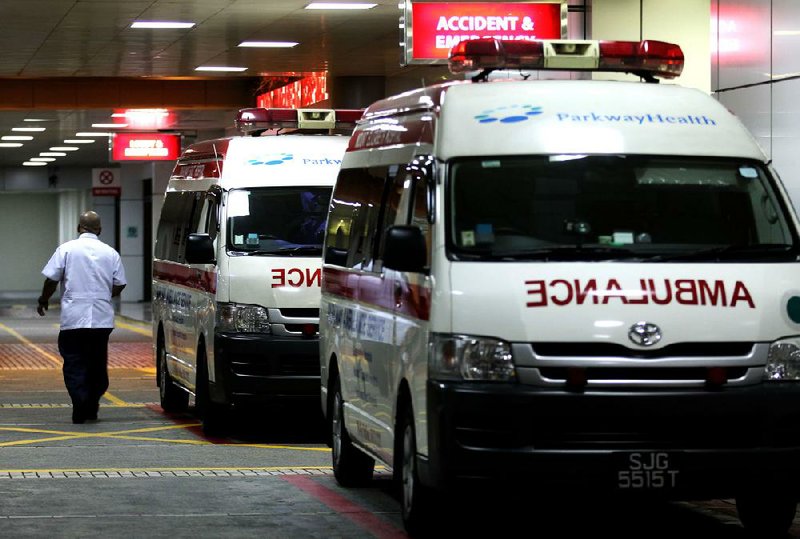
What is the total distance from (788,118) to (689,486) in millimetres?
6812

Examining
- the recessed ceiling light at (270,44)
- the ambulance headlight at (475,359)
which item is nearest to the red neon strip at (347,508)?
the ambulance headlight at (475,359)

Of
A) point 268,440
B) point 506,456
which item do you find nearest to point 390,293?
point 506,456

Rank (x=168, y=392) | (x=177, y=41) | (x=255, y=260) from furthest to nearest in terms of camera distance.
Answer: (x=177, y=41), (x=168, y=392), (x=255, y=260)

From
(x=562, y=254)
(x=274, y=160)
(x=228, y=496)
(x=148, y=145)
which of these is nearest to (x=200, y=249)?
(x=274, y=160)

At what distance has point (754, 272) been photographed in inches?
329

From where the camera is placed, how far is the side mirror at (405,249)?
8.36 meters

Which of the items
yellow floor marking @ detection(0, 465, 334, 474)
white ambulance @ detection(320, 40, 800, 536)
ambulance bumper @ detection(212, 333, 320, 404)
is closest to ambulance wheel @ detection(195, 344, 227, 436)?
ambulance bumper @ detection(212, 333, 320, 404)

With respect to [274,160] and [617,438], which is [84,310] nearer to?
[274,160]

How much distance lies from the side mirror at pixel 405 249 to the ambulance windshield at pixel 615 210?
157 mm

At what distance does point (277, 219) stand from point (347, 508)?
4.54 meters

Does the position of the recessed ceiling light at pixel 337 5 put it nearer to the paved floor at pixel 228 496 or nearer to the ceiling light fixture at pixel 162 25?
the ceiling light fixture at pixel 162 25

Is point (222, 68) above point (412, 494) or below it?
above

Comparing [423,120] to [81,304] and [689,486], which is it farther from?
[81,304]

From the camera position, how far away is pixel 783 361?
324 inches
